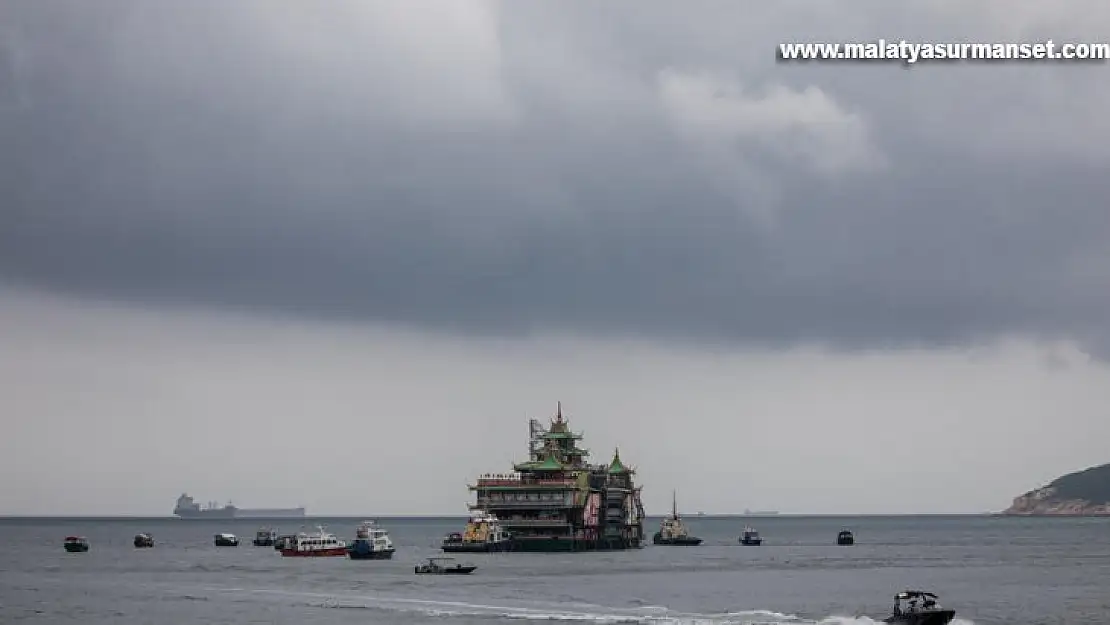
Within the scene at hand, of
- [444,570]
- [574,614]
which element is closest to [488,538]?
[444,570]

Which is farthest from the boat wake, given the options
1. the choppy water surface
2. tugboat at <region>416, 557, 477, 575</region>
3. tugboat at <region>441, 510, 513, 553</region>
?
tugboat at <region>441, 510, 513, 553</region>

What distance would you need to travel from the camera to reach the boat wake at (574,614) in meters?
98.3

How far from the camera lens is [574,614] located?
10425cm

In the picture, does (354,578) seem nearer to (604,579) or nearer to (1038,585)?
(604,579)

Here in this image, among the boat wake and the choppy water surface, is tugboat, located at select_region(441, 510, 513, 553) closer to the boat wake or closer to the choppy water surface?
the choppy water surface

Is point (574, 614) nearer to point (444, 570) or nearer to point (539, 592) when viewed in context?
point (539, 592)

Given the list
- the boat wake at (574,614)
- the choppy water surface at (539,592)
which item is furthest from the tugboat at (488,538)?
the boat wake at (574,614)

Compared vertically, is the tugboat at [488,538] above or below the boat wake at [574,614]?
above

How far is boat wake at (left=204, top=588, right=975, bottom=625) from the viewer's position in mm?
98312

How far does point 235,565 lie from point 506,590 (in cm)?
6675

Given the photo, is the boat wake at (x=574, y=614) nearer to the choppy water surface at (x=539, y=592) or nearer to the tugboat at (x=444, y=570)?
the choppy water surface at (x=539, y=592)

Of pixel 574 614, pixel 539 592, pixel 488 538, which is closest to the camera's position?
pixel 574 614

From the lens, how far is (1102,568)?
176 meters

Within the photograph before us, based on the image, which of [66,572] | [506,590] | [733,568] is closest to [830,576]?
[733,568]
